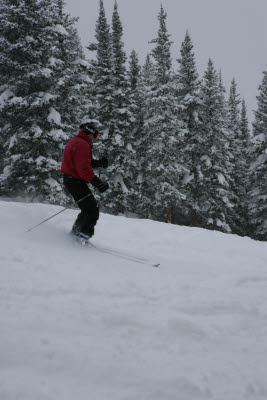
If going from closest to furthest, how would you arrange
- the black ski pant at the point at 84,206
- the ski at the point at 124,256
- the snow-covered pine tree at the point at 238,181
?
the ski at the point at 124,256 < the black ski pant at the point at 84,206 < the snow-covered pine tree at the point at 238,181

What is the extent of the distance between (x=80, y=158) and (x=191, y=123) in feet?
70.0

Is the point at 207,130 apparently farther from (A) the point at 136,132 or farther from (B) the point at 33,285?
(B) the point at 33,285

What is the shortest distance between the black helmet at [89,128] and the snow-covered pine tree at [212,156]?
65.1 feet

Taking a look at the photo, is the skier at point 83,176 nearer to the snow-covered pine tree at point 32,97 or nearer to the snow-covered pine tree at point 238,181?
the snow-covered pine tree at point 32,97

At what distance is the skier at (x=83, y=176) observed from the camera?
559 centimetres

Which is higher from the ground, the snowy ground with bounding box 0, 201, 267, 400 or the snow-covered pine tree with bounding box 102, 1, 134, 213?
the snow-covered pine tree with bounding box 102, 1, 134, 213

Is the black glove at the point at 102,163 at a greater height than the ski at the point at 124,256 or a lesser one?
greater

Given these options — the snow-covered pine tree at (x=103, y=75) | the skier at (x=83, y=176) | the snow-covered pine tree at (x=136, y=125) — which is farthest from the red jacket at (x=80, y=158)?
the snow-covered pine tree at (x=136, y=125)

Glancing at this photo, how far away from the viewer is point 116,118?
23.0 meters

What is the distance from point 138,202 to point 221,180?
23.7ft

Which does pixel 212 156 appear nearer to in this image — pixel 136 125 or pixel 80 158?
pixel 136 125

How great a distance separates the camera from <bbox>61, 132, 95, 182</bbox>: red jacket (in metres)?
5.56

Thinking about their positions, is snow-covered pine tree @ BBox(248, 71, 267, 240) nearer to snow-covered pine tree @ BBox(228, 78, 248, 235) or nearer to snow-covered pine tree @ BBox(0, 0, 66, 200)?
snow-covered pine tree @ BBox(228, 78, 248, 235)

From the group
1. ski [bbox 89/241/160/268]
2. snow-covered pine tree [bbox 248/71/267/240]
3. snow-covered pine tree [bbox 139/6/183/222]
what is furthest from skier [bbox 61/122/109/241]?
snow-covered pine tree [bbox 248/71/267/240]
